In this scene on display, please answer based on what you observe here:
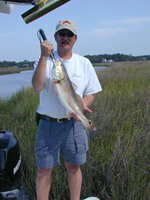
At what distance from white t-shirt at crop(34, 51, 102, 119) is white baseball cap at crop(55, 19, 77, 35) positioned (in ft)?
1.00

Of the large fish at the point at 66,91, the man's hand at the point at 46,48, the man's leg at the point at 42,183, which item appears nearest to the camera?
the man's hand at the point at 46,48

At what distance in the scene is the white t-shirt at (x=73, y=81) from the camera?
2.35 meters

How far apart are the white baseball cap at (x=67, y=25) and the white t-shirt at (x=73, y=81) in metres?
0.30

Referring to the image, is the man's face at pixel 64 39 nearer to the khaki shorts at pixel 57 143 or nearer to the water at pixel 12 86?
the khaki shorts at pixel 57 143

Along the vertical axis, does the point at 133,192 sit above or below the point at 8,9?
below

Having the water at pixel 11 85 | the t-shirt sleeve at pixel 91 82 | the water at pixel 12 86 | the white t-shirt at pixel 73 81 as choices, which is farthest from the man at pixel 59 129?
the water at pixel 11 85

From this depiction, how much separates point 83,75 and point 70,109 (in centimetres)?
48

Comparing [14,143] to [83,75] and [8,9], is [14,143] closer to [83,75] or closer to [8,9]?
[83,75]

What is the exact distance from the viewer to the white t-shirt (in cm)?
235

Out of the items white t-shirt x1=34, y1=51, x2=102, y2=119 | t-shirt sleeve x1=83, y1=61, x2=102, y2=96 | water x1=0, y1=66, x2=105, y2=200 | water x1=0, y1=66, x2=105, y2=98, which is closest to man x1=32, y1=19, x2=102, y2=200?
white t-shirt x1=34, y1=51, x2=102, y2=119

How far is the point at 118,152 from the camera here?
8.79 ft

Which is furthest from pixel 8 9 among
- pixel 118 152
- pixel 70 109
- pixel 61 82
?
pixel 118 152

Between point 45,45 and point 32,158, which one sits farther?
point 32,158

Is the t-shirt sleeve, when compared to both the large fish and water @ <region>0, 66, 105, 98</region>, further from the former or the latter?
water @ <region>0, 66, 105, 98</region>
